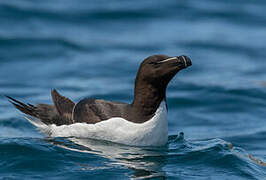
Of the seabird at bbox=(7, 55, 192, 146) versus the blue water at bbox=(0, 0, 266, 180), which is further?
the seabird at bbox=(7, 55, 192, 146)

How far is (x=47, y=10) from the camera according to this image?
65.4ft

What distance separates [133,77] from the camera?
1512cm

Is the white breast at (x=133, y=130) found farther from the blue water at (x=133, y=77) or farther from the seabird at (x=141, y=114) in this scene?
the blue water at (x=133, y=77)

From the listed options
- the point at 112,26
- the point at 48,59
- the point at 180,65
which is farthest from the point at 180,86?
the point at 180,65

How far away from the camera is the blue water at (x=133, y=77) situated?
314 inches

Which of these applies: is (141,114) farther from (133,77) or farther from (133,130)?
(133,77)

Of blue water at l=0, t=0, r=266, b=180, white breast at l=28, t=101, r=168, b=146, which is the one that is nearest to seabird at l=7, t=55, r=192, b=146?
white breast at l=28, t=101, r=168, b=146

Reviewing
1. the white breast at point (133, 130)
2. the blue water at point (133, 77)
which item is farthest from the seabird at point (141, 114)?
the blue water at point (133, 77)

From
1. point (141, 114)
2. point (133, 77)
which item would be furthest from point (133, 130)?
point (133, 77)

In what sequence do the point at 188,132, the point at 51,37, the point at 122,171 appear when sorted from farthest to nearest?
the point at 51,37, the point at 188,132, the point at 122,171

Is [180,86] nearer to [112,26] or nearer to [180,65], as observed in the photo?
[112,26]

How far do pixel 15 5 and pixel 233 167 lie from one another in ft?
44.6

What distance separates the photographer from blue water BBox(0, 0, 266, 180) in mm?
7973

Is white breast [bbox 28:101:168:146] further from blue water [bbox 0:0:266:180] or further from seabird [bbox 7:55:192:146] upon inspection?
blue water [bbox 0:0:266:180]
